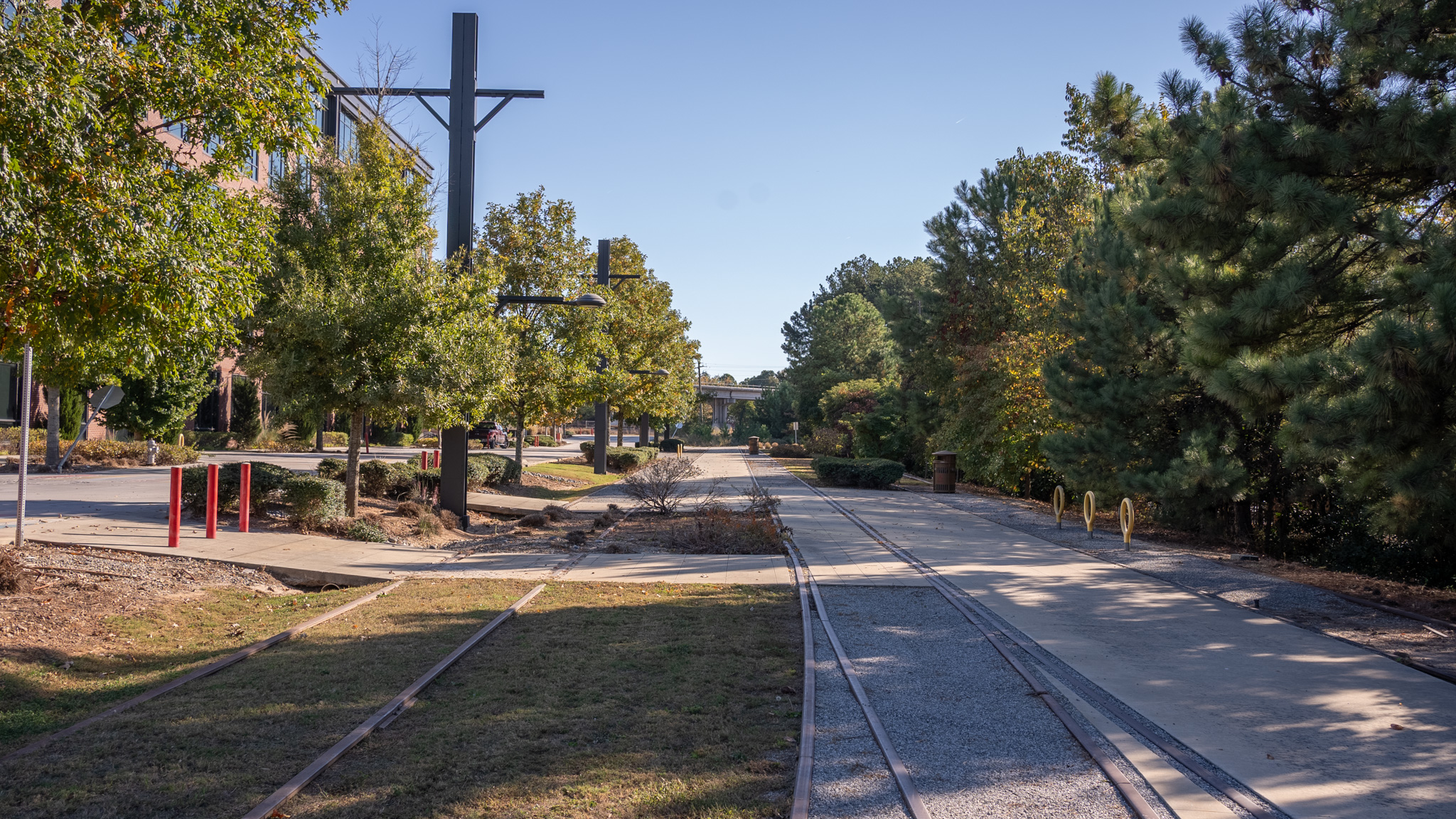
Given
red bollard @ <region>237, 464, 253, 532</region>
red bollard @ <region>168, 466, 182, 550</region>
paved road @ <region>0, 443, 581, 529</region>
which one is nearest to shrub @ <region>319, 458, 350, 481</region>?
paved road @ <region>0, 443, 581, 529</region>

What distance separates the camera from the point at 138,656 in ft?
22.7

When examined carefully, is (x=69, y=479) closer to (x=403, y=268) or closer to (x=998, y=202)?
(x=403, y=268)

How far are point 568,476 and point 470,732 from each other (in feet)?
90.3

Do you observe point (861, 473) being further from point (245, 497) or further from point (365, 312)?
point (245, 497)

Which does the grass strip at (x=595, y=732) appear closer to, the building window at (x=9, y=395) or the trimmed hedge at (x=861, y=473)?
the trimmed hedge at (x=861, y=473)

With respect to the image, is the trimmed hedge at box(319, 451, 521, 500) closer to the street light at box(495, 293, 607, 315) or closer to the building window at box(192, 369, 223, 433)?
the street light at box(495, 293, 607, 315)

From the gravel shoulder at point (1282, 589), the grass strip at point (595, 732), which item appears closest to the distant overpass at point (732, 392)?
the gravel shoulder at point (1282, 589)

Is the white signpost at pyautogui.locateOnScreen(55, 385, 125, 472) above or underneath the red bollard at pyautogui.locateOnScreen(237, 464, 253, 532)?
above

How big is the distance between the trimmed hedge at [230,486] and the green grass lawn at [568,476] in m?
9.42

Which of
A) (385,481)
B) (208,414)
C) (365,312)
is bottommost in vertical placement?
(385,481)

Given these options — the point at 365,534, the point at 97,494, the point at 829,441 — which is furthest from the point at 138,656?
the point at 829,441

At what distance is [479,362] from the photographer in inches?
637

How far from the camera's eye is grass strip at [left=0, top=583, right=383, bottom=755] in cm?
544

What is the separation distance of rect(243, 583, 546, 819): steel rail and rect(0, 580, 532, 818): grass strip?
11 centimetres
